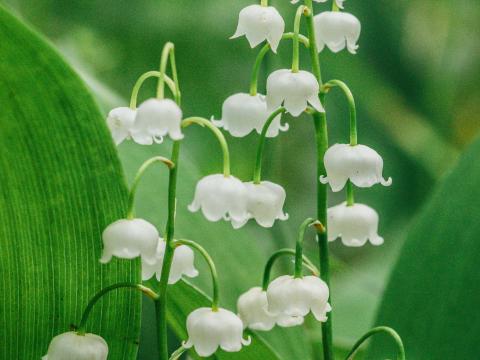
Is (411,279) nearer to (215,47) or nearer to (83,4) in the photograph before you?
(215,47)

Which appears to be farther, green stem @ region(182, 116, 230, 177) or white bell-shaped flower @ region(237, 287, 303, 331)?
white bell-shaped flower @ region(237, 287, 303, 331)

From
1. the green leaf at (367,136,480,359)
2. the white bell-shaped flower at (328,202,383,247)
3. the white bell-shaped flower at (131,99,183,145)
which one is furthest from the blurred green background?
the white bell-shaped flower at (131,99,183,145)

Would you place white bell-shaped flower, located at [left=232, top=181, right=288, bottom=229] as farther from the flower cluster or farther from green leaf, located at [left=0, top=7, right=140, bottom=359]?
green leaf, located at [left=0, top=7, right=140, bottom=359]

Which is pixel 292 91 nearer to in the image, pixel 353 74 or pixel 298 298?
pixel 298 298

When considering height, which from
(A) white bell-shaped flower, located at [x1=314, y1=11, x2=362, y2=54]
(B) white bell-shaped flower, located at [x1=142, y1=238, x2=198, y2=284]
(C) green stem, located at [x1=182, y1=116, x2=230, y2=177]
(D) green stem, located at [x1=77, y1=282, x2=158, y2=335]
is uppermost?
(A) white bell-shaped flower, located at [x1=314, y1=11, x2=362, y2=54]

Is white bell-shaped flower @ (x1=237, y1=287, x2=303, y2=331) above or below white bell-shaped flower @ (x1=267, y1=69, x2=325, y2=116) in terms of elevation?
below

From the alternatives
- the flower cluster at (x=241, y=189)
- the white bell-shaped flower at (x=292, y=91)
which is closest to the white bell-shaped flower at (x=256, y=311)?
the flower cluster at (x=241, y=189)

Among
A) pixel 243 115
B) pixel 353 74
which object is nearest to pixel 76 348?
pixel 243 115
